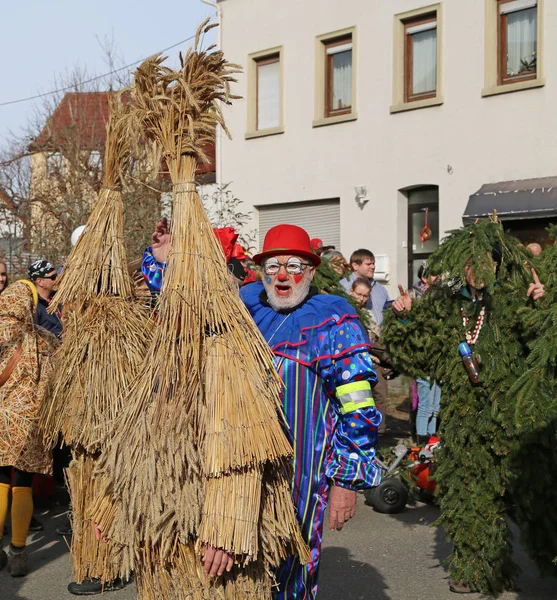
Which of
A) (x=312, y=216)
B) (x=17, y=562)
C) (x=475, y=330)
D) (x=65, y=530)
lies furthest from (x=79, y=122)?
(x=475, y=330)

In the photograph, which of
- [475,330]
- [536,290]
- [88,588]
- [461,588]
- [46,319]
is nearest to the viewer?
[536,290]

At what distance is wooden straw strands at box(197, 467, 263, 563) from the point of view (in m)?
3.23

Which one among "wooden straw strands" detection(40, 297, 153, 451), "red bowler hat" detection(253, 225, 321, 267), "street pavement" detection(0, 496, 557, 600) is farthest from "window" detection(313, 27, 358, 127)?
"red bowler hat" detection(253, 225, 321, 267)

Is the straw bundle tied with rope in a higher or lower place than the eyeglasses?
lower

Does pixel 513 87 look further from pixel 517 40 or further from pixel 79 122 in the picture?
pixel 79 122

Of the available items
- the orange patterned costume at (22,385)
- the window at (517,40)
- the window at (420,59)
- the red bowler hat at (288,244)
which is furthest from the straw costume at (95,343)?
the window at (420,59)

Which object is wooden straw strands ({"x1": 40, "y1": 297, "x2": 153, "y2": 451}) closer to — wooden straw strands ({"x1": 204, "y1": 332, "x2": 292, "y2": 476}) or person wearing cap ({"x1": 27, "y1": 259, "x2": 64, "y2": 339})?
person wearing cap ({"x1": 27, "y1": 259, "x2": 64, "y2": 339})

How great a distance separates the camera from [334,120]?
17.8 meters

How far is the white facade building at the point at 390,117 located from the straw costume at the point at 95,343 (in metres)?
8.22

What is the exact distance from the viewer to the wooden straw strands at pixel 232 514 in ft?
10.6

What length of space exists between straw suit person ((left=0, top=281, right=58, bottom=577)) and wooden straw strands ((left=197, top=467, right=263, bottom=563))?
323 cm

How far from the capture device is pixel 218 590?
3.41m

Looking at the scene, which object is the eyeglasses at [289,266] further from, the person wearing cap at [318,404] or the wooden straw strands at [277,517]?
the wooden straw strands at [277,517]

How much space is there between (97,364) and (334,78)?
13576mm
